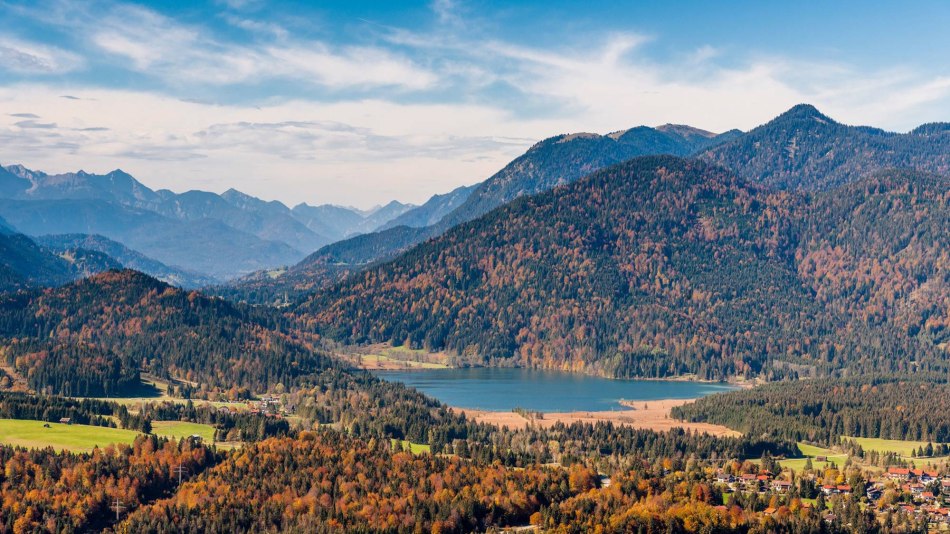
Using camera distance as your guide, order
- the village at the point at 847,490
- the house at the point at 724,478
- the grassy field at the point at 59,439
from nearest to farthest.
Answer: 1. the village at the point at 847,490
2. the house at the point at 724,478
3. the grassy field at the point at 59,439

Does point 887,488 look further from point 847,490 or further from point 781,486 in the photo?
point 781,486

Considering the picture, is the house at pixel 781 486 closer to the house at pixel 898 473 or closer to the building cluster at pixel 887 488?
the building cluster at pixel 887 488

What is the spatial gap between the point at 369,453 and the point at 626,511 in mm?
46432

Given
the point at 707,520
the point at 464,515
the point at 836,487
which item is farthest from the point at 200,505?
the point at 836,487

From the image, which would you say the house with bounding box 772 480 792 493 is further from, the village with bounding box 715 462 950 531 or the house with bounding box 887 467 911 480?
the house with bounding box 887 467 911 480

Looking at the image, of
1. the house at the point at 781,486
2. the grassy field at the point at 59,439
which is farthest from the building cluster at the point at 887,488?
the grassy field at the point at 59,439

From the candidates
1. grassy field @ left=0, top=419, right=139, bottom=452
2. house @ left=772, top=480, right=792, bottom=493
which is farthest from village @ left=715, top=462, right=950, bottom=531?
grassy field @ left=0, top=419, right=139, bottom=452

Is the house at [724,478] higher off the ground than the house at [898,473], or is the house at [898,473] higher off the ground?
the house at [898,473]

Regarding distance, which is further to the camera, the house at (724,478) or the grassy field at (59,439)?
the grassy field at (59,439)

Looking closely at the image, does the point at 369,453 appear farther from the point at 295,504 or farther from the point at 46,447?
the point at 46,447

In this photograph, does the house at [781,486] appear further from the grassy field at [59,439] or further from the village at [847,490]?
the grassy field at [59,439]

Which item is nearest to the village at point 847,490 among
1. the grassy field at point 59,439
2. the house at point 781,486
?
the house at point 781,486

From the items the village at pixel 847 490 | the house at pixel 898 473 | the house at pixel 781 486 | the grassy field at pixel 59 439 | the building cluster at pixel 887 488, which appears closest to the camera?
the village at pixel 847 490

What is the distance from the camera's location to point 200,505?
157625 mm
